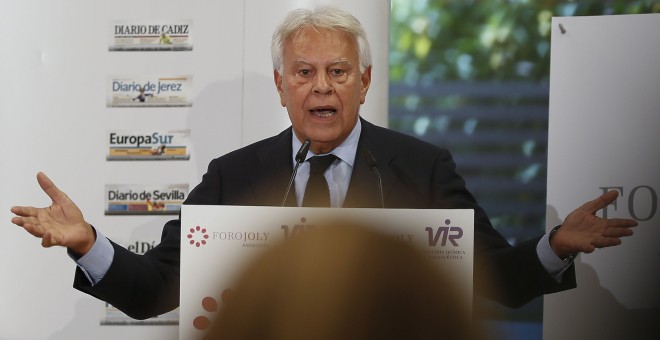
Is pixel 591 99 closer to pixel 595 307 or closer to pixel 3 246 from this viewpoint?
pixel 595 307

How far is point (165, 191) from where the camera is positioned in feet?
12.6

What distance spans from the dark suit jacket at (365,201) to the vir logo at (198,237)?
643 mm

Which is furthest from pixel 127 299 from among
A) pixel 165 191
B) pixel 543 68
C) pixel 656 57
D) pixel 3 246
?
pixel 543 68

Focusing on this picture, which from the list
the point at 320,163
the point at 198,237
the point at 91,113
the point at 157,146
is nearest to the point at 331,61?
the point at 320,163

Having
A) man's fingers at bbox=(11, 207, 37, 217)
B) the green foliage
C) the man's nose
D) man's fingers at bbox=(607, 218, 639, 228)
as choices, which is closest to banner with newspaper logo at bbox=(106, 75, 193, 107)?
the man's nose

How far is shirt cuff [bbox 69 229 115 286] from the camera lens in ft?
8.28

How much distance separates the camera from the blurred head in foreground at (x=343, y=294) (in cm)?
73

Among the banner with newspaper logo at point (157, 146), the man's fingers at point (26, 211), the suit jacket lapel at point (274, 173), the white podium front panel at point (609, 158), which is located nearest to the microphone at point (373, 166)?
the suit jacket lapel at point (274, 173)

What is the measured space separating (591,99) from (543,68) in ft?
12.2

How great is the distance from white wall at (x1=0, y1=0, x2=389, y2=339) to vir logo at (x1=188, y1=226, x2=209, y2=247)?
181cm

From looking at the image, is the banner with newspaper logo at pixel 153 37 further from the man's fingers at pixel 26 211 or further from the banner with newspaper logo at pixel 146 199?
the man's fingers at pixel 26 211

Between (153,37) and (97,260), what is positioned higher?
(153,37)

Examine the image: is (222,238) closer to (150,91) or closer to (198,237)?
(198,237)

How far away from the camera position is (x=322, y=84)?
2.84 m
